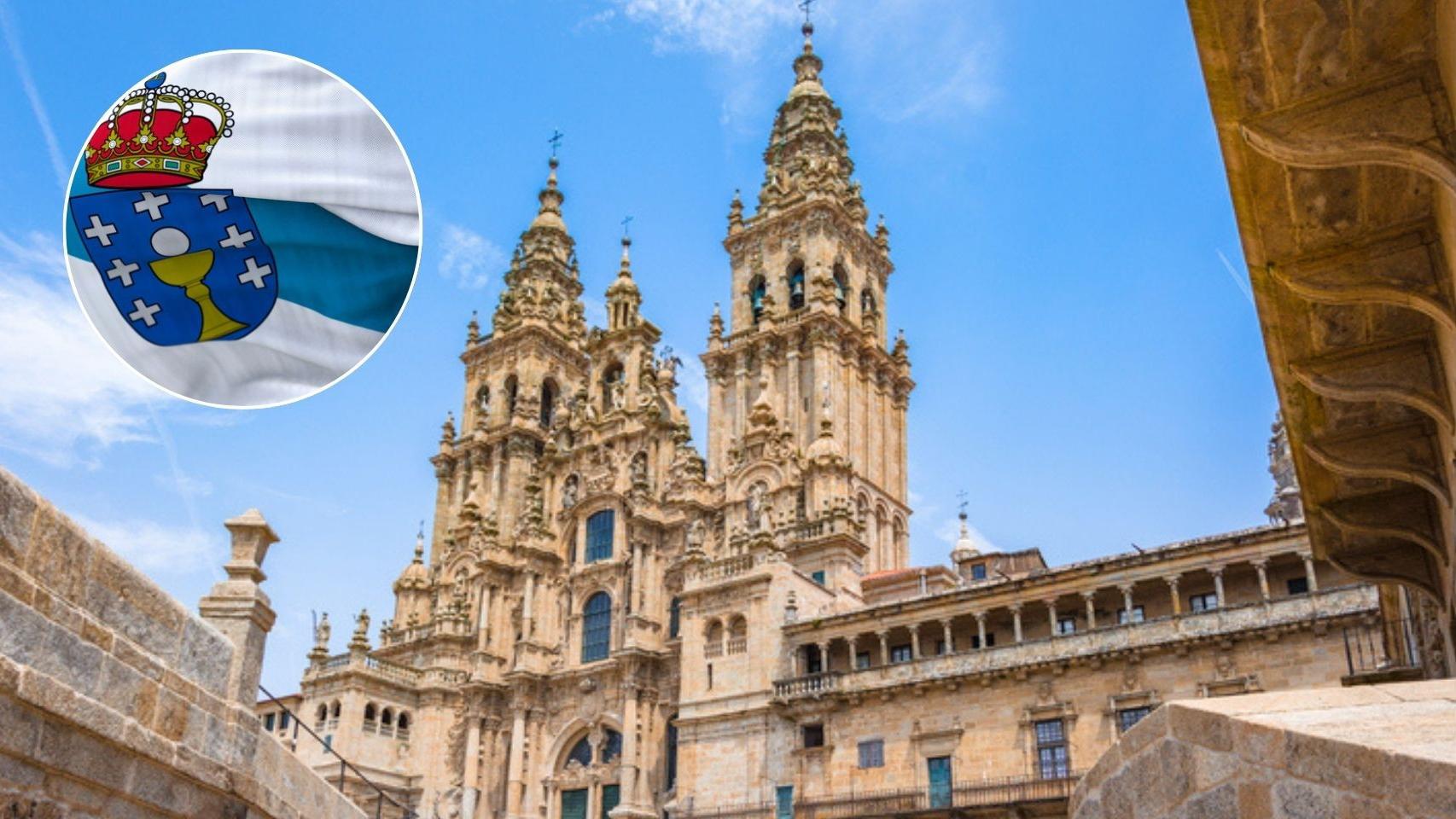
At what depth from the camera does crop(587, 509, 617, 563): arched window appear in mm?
57688

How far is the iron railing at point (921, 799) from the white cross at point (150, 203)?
2834 centimetres

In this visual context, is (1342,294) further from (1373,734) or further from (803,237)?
(803,237)

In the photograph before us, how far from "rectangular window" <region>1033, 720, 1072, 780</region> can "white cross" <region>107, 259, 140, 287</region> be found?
2980 centimetres

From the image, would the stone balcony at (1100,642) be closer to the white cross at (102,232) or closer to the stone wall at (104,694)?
the stone wall at (104,694)

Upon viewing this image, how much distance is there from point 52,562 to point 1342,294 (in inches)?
395

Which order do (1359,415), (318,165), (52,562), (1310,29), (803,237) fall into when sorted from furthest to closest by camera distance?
1. (803,237)
2. (318,165)
3. (1359,415)
4. (52,562)
5. (1310,29)

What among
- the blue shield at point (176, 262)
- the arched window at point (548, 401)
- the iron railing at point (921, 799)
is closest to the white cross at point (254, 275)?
the blue shield at point (176, 262)

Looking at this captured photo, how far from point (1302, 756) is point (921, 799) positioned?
32.5m

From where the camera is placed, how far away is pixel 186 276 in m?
12.4

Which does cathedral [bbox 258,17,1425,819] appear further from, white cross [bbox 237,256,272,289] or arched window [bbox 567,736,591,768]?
white cross [bbox 237,256,272,289]

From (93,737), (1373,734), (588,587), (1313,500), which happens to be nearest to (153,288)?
(93,737)

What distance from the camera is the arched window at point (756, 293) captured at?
59.0 meters

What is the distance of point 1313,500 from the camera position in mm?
13633

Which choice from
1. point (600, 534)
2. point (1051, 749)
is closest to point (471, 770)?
point (600, 534)
